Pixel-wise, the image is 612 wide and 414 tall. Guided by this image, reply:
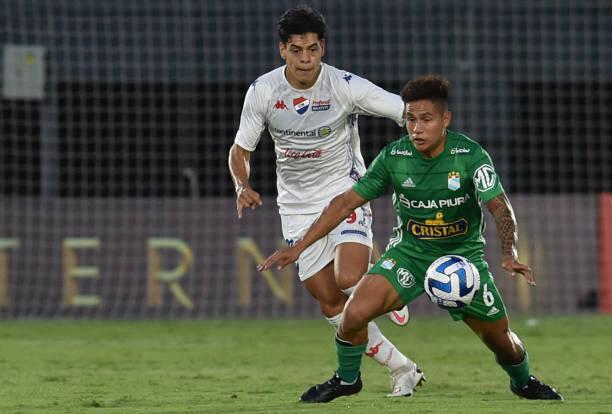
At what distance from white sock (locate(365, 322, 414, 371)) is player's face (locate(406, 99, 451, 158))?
136 centimetres

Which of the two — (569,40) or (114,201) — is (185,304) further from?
(569,40)

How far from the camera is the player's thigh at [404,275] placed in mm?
7180

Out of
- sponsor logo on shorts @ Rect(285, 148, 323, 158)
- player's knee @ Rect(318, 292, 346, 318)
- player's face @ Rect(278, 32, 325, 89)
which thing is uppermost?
player's face @ Rect(278, 32, 325, 89)

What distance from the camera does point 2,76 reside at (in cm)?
1767

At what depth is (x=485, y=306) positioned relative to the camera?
23.2 feet

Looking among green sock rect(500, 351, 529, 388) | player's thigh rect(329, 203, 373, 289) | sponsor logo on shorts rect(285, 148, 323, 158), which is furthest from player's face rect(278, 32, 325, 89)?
green sock rect(500, 351, 529, 388)

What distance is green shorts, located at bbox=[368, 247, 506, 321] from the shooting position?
7.06m

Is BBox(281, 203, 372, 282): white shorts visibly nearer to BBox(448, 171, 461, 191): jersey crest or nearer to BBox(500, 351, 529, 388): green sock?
BBox(448, 171, 461, 191): jersey crest

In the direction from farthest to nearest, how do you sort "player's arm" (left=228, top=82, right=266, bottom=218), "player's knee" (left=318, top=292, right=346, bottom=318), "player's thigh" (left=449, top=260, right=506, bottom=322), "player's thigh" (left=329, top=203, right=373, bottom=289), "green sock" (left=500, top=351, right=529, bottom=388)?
"player's knee" (left=318, top=292, right=346, bottom=318)
"player's arm" (left=228, top=82, right=266, bottom=218)
"player's thigh" (left=329, top=203, right=373, bottom=289)
"green sock" (left=500, top=351, right=529, bottom=388)
"player's thigh" (left=449, top=260, right=506, bottom=322)

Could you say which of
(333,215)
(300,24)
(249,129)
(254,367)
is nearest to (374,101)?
(300,24)

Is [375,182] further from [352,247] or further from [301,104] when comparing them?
[301,104]

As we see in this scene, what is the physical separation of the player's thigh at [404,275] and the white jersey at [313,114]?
113 centimetres

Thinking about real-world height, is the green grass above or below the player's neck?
below

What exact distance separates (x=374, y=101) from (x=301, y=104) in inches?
17.3
